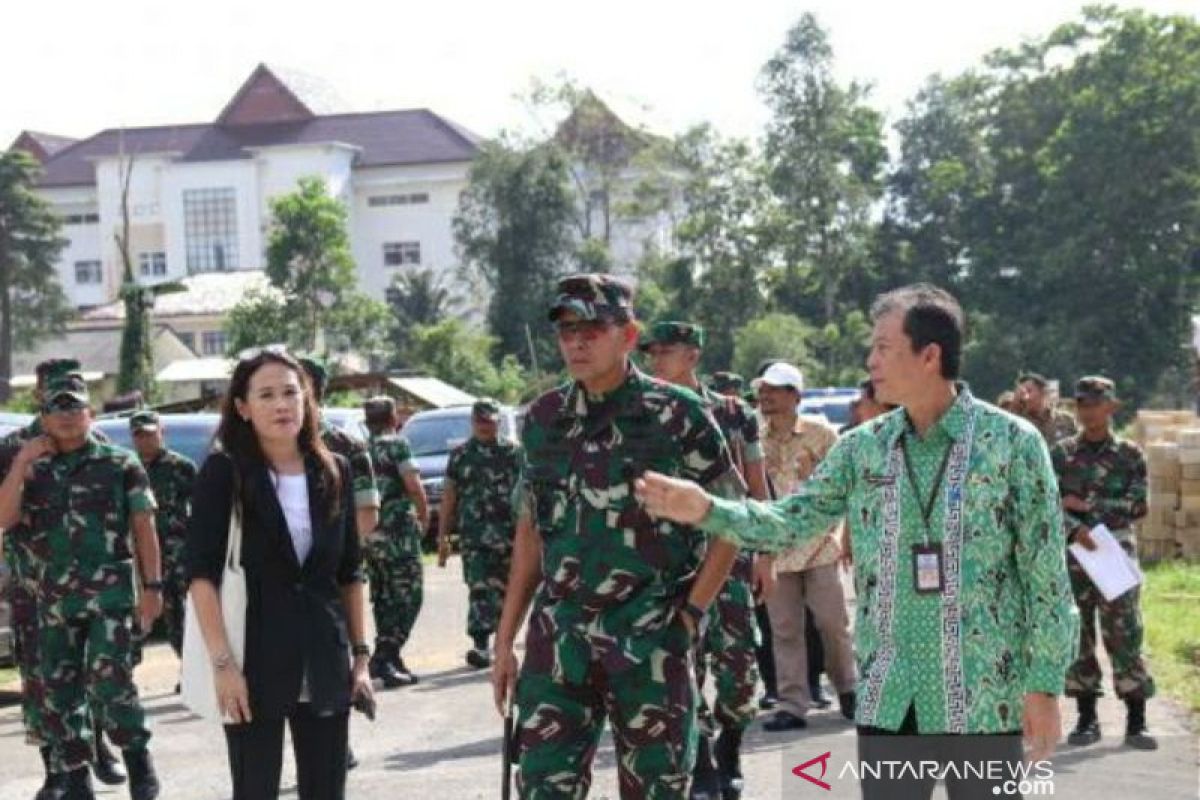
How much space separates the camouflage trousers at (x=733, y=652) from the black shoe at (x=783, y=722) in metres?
1.80

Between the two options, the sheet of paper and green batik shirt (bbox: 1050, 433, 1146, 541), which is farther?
green batik shirt (bbox: 1050, 433, 1146, 541)

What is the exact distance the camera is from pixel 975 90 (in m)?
73.6

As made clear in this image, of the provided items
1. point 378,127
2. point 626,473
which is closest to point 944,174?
point 378,127

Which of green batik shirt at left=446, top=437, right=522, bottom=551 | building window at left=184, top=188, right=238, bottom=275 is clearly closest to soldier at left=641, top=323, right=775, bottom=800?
green batik shirt at left=446, top=437, right=522, bottom=551

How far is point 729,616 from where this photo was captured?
26.7 ft

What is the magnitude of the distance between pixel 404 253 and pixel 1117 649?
87372 millimetres

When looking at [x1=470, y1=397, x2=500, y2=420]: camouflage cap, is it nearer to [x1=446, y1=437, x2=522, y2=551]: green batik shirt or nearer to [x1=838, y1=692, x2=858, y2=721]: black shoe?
[x1=446, y1=437, x2=522, y2=551]: green batik shirt

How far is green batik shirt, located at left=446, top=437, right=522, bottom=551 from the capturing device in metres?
13.6

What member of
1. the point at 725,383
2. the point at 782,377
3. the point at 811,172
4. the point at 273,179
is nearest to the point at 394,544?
the point at 725,383

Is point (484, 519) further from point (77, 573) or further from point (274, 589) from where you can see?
point (274, 589)

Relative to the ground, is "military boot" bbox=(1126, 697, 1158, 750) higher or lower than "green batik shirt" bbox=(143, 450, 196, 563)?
lower

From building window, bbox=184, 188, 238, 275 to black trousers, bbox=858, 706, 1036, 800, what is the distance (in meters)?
89.8

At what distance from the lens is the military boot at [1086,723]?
31.4 ft

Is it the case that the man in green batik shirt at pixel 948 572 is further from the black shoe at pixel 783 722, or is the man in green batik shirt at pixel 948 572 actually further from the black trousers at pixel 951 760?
the black shoe at pixel 783 722
